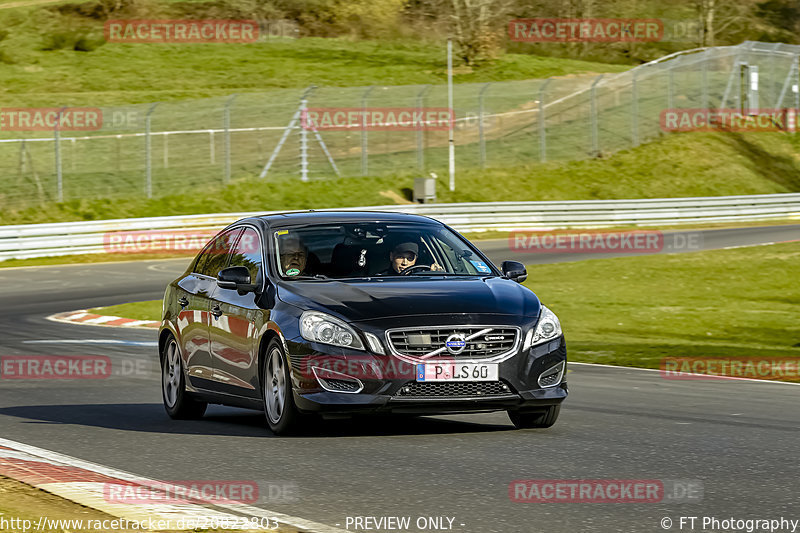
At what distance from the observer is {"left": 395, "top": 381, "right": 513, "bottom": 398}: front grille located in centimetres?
929

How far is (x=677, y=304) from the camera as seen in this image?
2366cm

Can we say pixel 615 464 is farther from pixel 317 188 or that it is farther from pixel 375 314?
pixel 317 188

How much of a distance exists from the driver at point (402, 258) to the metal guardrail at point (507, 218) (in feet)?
83.7

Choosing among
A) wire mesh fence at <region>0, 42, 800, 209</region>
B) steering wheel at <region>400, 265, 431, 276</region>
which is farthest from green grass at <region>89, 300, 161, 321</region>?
wire mesh fence at <region>0, 42, 800, 209</region>

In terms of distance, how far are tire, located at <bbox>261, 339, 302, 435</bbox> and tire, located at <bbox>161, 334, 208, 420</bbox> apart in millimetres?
1488

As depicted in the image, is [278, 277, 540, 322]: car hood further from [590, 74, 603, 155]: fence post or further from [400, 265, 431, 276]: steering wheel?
[590, 74, 603, 155]: fence post

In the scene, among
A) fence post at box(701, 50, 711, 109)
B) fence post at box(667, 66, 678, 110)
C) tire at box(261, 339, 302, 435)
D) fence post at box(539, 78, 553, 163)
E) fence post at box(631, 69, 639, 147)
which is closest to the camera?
tire at box(261, 339, 302, 435)

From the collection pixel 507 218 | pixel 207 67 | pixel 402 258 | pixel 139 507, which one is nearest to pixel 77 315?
pixel 402 258

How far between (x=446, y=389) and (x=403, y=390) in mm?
284

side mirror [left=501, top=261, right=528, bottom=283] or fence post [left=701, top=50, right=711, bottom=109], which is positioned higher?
side mirror [left=501, top=261, right=528, bottom=283]

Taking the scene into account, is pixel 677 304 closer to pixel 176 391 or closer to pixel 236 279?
pixel 176 391

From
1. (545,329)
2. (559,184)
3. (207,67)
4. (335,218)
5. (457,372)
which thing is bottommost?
(559,184)

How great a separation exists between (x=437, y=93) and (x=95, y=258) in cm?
2280

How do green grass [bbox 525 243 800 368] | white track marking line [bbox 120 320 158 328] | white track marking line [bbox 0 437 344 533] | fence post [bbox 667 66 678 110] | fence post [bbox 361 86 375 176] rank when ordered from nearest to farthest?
white track marking line [bbox 0 437 344 533] → green grass [bbox 525 243 800 368] → white track marking line [bbox 120 320 158 328] → fence post [bbox 361 86 375 176] → fence post [bbox 667 66 678 110]
